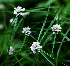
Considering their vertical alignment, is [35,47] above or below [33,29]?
below

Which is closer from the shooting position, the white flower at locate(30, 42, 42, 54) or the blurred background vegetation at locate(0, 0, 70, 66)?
the white flower at locate(30, 42, 42, 54)

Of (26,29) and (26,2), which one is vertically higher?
(26,2)

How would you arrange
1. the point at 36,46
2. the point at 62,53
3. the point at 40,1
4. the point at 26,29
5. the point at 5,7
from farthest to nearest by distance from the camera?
the point at 5,7 → the point at 40,1 → the point at 62,53 → the point at 26,29 → the point at 36,46

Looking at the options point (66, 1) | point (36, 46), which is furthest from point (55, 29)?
point (66, 1)

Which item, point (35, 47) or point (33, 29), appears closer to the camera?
point (35, 47)

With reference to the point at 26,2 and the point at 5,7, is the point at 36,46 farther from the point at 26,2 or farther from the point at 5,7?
the point at 5,7

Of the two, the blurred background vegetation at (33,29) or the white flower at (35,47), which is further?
the blurred background vegetation at (33,29)

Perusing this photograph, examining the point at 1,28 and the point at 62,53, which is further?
the point at 1,28

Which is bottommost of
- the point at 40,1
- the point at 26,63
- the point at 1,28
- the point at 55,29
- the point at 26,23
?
the point at 26,63
